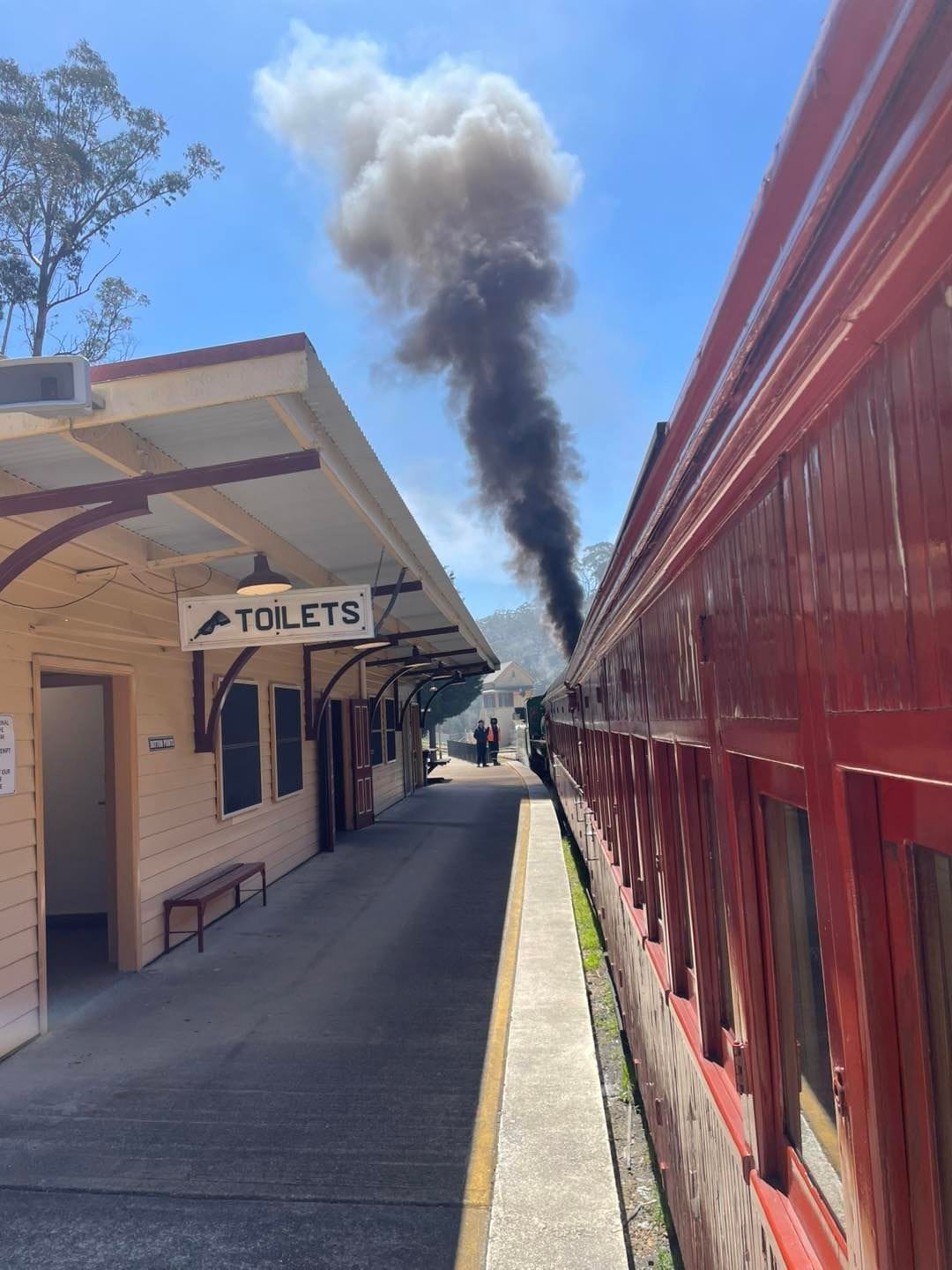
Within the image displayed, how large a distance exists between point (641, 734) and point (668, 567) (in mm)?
1182

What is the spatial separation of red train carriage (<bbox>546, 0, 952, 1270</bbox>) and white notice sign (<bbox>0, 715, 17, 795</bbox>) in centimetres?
414

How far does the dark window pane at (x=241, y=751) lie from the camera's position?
8320 millimetres

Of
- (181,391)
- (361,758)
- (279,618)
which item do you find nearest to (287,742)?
(361,758)

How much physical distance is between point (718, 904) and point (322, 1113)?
9.13 feet

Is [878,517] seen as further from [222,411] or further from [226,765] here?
[226,765]

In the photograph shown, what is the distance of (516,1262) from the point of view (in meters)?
3.01

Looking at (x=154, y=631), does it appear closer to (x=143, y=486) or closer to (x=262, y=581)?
(x=262, y=581)

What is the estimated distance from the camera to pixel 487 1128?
403cm

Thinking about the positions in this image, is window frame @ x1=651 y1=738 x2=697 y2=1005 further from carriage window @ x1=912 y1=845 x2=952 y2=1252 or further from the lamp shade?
the lamp shade

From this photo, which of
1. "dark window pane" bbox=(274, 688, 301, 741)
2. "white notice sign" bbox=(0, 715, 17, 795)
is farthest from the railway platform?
"dark window pane" bbox=(274, 688, 301, 741)

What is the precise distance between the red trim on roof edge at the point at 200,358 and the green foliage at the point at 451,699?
1224 inches

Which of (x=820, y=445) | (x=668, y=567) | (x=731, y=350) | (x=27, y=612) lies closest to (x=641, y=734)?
(x=668, y=567)

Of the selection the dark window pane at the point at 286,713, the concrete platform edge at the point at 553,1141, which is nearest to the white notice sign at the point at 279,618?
the concrete platform edge at the point at 553,1141

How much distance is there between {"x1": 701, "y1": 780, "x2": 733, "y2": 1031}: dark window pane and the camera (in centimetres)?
225
